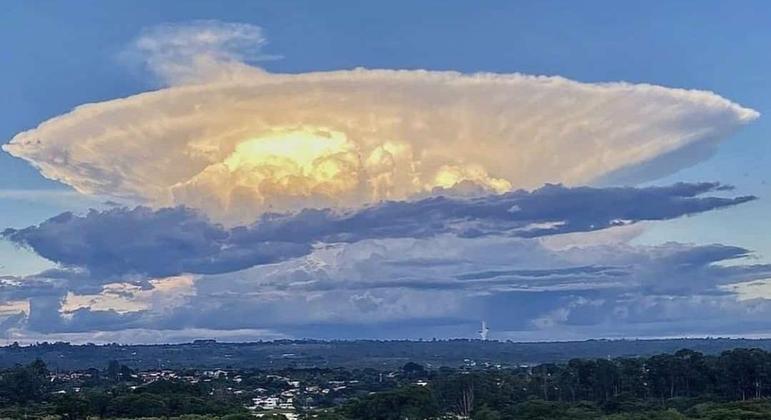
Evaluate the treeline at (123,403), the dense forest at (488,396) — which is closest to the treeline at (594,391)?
the dense forest at (488,396)

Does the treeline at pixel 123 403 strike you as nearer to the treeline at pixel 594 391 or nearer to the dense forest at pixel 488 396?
the dense forest at pixel 488 396

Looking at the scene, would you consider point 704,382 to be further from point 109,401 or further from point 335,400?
point 109,401

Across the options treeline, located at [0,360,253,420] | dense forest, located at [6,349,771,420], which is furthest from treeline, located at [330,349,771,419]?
treeline, located at [0,360,253,420]

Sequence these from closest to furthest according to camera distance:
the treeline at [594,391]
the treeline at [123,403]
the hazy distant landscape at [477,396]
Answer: the hazy distant landscape at [477,396] → the treeline at [594,391] → the treeline at [123,403]

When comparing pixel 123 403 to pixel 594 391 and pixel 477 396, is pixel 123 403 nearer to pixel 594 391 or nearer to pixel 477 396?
pixel 477 396

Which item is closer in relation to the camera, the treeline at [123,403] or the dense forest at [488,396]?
the dense forest at [488,396]

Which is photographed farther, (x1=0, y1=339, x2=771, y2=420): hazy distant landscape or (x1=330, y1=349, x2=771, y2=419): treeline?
(x1=330, y1=349, x2=771, y2=419): treeline

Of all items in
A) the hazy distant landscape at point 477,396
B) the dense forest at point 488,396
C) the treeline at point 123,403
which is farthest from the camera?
the treeline at point 123,403

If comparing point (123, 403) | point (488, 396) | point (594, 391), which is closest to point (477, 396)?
point (488, 396)

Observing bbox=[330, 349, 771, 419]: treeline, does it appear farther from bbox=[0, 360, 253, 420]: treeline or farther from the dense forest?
bbox=[0, 360, 253, 420]: treeline
